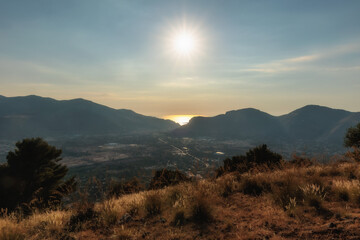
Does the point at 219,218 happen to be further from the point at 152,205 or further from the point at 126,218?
the point at 126,218

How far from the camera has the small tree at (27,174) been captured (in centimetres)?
2038

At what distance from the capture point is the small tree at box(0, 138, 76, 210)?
20.4 m

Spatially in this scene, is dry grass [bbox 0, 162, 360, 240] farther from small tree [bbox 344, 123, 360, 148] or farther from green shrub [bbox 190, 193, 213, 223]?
small tree [bbox 344, 123, 360, 148]

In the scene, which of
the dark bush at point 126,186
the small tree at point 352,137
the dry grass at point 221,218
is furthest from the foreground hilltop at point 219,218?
the small tree at point 352,137

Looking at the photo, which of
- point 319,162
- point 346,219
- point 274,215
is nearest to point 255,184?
point 274,215

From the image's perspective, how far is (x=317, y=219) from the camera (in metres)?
3.50

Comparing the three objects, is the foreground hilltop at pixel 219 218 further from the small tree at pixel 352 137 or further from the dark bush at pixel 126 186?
the small tree at pixel 352 137

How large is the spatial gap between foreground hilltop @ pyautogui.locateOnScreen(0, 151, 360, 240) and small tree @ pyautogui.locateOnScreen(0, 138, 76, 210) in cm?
1951

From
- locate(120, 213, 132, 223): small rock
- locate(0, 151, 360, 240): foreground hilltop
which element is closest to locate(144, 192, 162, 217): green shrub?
locate(0, 151, 360, 240): foreground hilltop

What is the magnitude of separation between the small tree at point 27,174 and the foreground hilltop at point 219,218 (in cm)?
1951

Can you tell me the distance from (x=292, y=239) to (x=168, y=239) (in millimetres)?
2052

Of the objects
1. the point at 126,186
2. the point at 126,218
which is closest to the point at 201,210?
the point at 126,218

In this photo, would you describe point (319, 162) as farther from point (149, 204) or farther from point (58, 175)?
point (58, 175)

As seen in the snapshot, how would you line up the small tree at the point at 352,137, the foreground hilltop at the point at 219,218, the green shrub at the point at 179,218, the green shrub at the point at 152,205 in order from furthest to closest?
1. the small tree at the point at 352,137
2. the green shrub at the point at 152,205
3. the green shrub at the point at 179,218
4. the foreground hilltop at the point at 219,218
